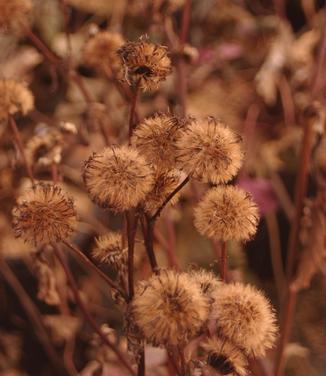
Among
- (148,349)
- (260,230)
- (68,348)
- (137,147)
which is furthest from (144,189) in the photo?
(260,230)

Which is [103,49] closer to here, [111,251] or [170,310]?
[111,251]

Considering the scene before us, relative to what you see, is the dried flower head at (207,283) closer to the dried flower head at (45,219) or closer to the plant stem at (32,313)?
the dried flower head at (45,219)

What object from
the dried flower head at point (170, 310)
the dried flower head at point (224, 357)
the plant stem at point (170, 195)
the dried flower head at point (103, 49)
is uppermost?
the dried flower head at point (103, 49)

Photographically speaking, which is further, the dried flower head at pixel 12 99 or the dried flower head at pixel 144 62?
the dried flower head at pixel 12 99

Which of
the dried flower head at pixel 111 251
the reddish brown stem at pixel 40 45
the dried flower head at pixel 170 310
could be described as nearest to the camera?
the dried flower head at pixel 170 310

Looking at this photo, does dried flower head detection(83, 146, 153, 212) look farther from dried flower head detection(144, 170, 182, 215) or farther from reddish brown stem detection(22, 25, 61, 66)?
reddish brown stem detection(22, 25, 61, 66)

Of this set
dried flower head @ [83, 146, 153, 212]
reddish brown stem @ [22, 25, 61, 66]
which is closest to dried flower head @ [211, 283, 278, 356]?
dried flower head @ [83, 146, 153, 212]

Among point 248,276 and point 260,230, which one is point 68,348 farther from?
point 260,230

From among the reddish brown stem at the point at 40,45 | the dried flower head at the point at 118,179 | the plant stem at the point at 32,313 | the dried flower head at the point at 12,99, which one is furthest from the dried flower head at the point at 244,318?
the plant stem at the point at 32,313
